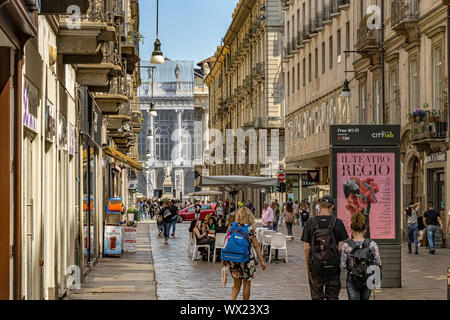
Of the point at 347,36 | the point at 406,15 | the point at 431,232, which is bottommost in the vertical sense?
the point at 431,232

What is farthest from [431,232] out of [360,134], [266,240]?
[360,134]

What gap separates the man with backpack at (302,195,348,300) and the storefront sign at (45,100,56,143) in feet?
12.4

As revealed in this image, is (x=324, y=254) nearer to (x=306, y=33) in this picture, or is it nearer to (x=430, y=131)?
(x=430, y=131)

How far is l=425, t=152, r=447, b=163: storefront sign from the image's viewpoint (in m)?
30.4

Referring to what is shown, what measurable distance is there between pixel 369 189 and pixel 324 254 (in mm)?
5730

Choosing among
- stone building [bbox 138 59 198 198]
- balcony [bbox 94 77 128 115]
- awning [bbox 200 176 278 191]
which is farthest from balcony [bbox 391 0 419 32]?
stone building [bbox 138 59 198 198]

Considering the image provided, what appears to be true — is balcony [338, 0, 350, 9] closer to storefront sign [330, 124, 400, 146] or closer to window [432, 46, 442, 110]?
Answer: window [432, 46, 442, 110]

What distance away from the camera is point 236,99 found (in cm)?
8612

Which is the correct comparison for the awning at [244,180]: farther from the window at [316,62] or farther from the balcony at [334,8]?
the window at [316,62]

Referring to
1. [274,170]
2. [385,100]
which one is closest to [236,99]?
[274,170]

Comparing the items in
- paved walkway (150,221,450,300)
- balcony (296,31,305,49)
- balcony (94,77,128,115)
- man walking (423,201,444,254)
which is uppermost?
balcony (296,31,305,49)

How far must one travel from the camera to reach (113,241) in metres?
26.2
